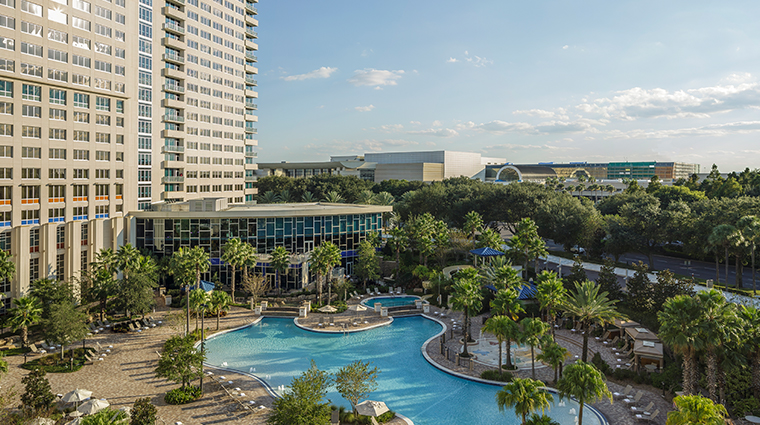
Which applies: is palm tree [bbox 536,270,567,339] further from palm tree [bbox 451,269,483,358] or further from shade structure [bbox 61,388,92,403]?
shade structure [bbox 61,388,92,403]

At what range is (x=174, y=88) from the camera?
83.7 meters

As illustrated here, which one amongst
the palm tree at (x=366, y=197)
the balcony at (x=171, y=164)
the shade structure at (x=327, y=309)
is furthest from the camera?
the palm tree at (x=366, y=197)

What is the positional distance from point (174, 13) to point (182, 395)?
245ft

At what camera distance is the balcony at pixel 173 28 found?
81.5 m

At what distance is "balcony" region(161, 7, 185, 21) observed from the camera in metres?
81.4

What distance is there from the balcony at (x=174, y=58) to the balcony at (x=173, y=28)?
160 inches

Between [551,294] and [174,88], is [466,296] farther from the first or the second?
[174,88]

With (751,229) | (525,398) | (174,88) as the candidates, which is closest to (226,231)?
(174,88)

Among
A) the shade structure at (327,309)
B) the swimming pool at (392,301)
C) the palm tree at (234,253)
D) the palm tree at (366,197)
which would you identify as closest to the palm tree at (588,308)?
the swimming pool at (392,301)

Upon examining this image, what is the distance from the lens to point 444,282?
5741cm

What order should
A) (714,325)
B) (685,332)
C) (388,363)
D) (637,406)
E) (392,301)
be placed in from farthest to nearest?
1. (392,301)
2. (388,363)
3. (637,406)
4. (685,332)
5. (714,325)

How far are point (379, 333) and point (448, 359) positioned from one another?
31.8 feet

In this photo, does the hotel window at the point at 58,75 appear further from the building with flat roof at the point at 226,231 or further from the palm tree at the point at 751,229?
the palm tree at the point at 751,229

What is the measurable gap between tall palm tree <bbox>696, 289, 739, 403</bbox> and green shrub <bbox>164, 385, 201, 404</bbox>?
31997 millimetres
